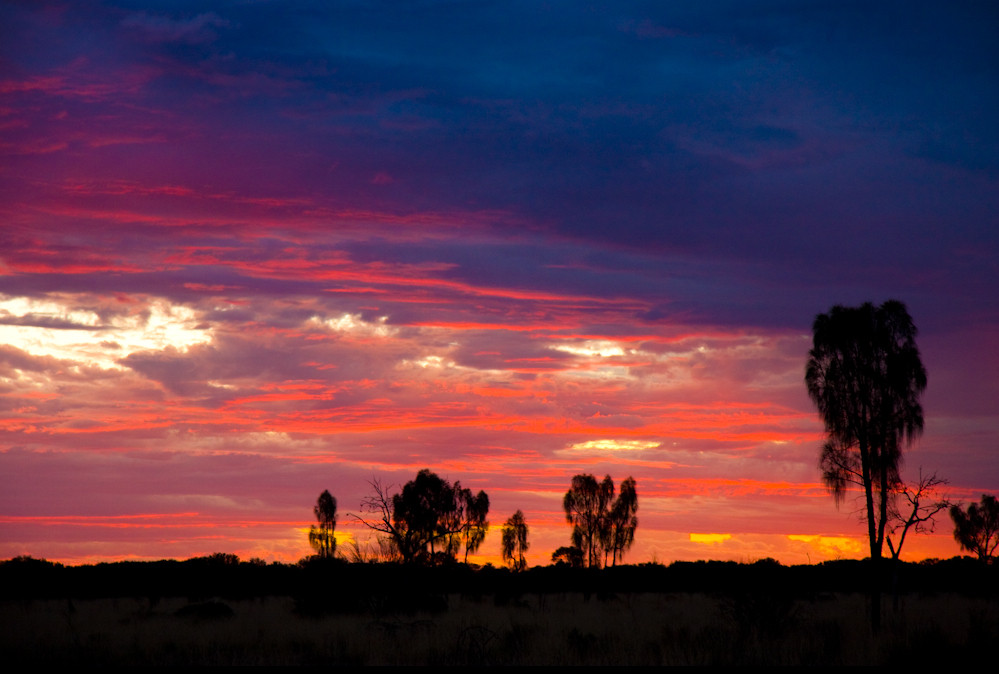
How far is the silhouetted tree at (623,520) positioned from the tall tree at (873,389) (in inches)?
1729

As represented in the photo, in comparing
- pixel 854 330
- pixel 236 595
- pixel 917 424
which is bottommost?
pixel 236 595

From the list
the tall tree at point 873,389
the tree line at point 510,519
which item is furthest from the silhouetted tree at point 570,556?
the tall tree at point 873,389

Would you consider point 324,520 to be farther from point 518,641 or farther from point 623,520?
point 518,641

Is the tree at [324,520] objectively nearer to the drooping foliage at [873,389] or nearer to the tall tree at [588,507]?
the tall tree at [588,507]

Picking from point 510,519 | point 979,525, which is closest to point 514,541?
point 510,519

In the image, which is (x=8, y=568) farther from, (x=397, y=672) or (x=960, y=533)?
(x=960, y=533)

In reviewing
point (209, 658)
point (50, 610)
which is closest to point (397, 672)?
point (209, 658)

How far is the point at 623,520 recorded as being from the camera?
7350 centimetres

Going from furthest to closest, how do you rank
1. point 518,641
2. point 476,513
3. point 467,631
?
point 476,513
point 467,631
point 518,641

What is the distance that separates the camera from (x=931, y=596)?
47062 mm

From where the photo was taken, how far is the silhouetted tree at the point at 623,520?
73.2 meters

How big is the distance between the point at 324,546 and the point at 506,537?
1747 cm

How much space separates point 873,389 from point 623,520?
46.5 meters

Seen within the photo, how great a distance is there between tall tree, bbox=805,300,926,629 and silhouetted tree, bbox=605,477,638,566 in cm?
4392
